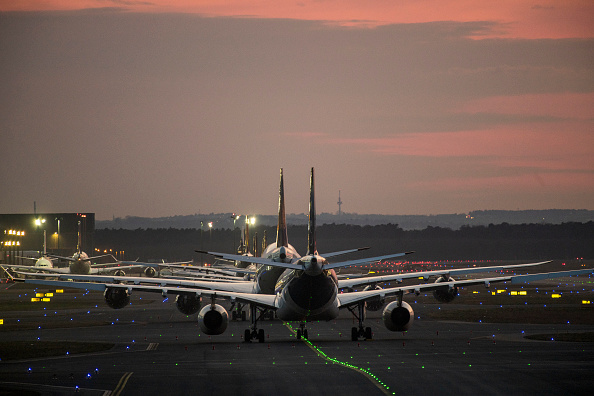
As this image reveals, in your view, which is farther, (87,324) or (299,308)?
(87,324)

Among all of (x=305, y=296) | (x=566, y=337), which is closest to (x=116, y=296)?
(x=305, y=296)

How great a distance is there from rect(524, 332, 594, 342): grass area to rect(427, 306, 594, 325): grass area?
342 inches

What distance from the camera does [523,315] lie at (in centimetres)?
6475

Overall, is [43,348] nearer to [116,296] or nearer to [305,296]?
[116,296]

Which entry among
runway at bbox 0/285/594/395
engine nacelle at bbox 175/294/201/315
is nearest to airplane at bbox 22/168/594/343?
runway at bbox 0/285/594/395

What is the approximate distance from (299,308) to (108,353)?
10375 millimetres

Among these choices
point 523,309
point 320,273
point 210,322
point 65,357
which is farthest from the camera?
point 523,309

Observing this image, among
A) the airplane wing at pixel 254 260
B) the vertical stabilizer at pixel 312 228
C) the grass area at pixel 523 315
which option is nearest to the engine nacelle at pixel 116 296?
the vertical stabilizer at pixel 312 228

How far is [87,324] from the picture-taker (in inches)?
2510

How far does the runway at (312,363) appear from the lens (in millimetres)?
30328

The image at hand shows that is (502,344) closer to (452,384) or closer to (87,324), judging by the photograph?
(452,384)

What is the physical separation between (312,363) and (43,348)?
16.6 metres

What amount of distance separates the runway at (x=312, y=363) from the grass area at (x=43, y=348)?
4.07ft

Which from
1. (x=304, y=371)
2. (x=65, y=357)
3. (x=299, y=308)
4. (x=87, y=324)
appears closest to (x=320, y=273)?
(x=299, y=308)
